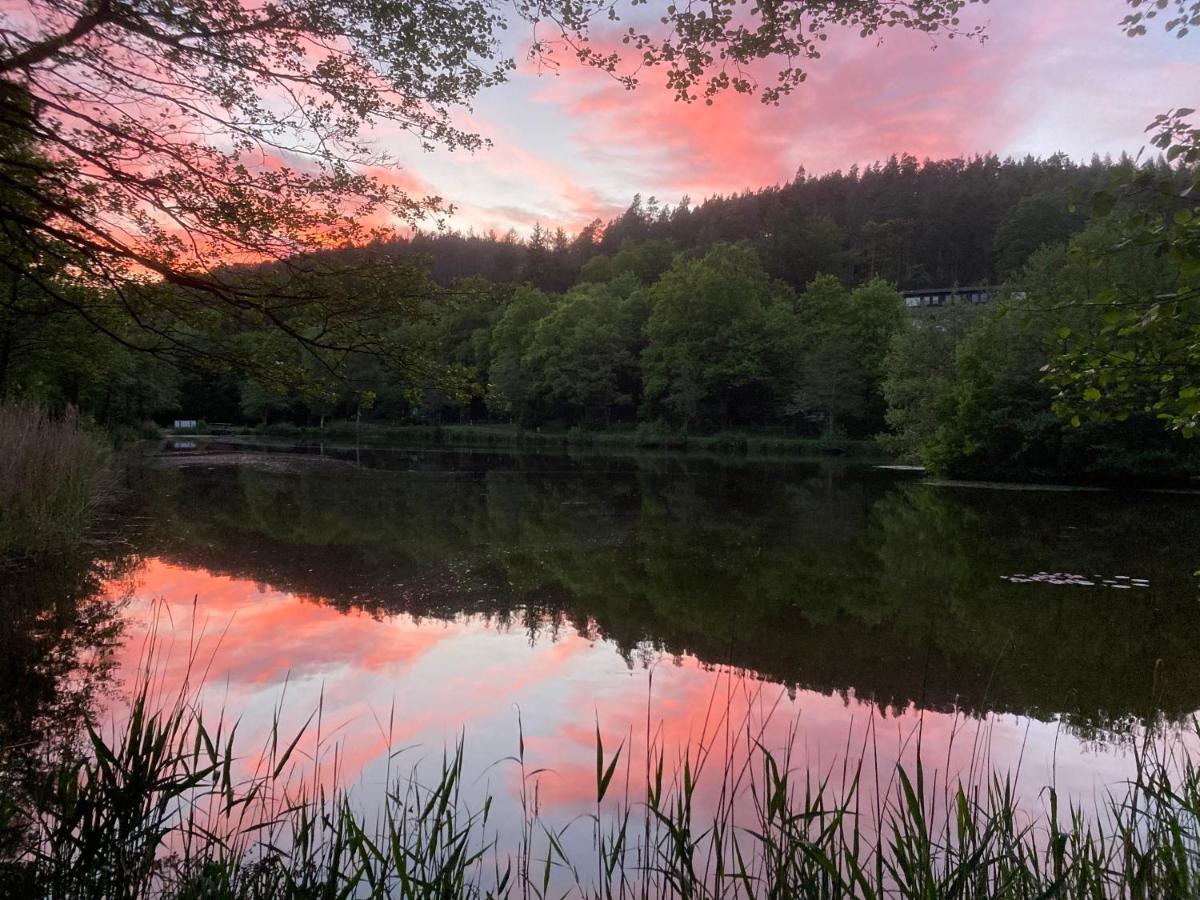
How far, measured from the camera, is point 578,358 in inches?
2301

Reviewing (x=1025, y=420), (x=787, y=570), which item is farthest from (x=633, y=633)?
(x=1025, y=420)

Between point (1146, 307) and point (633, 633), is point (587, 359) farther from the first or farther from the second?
point (1146, 307)

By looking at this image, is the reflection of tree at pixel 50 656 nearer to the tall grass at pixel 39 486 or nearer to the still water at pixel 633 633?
the still water at pixel 633 633

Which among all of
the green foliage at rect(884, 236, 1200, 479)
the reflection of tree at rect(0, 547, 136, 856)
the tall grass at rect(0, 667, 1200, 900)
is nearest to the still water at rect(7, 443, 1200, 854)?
the reflection of tree at rect(0, 547, 136, 856)

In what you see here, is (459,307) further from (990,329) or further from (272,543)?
(990,329)

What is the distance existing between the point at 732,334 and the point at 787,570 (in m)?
43.0

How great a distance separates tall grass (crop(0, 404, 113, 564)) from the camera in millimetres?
10805

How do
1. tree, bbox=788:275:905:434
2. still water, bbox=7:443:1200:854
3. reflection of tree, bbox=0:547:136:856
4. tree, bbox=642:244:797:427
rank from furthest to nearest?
tree, bbox=642:244:797:427
tree, bbox=788:275:905:434
still water, bbox=7:443:1200:854
reflection of tree, bbox=0:547:136:856

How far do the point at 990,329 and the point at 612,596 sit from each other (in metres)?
21.7

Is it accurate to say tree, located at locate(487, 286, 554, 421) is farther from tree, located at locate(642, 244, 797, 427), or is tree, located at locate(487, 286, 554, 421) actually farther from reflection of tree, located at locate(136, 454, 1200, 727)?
reflection of tree, located at locate(136, 454, 1200, 727)

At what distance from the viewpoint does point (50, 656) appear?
23.6 ft

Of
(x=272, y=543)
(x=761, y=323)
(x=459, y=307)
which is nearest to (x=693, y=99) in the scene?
(x=459, y=307)

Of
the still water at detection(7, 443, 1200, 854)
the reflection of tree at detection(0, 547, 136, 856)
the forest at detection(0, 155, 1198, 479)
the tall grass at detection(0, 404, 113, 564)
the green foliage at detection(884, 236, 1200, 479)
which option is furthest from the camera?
the green foliage at detection(884, 236, 1200, 479)

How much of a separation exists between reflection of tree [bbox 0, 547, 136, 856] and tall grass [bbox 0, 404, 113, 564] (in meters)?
0.52
